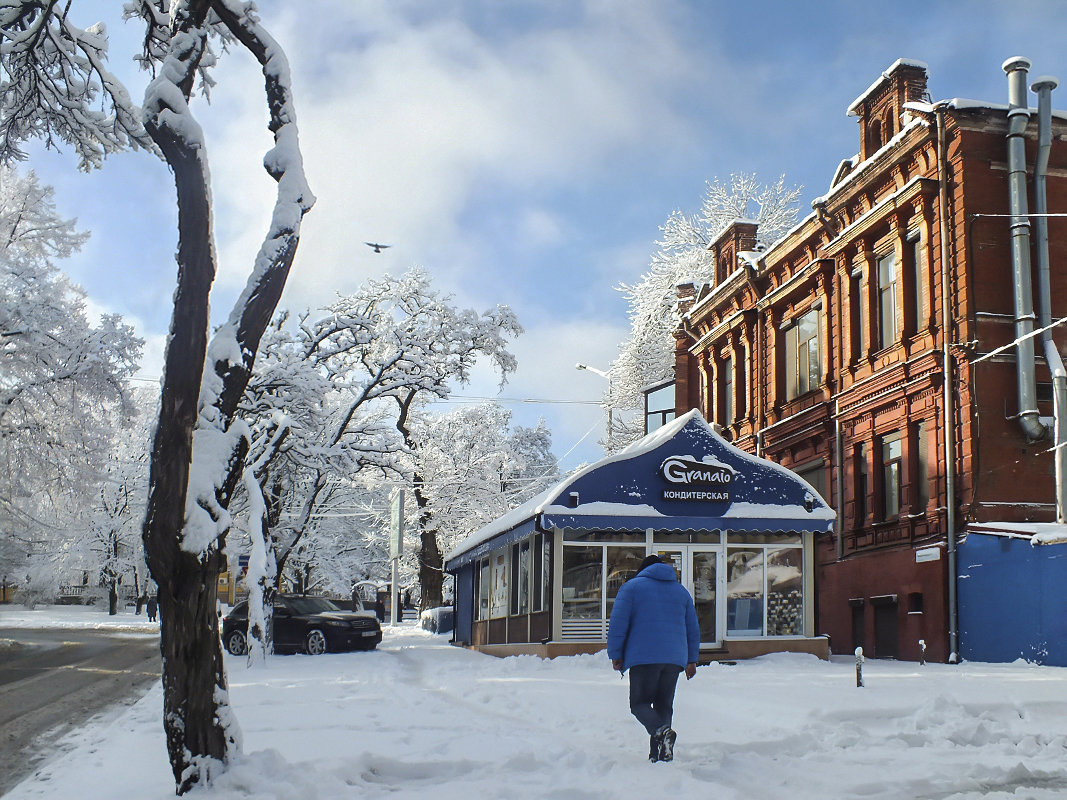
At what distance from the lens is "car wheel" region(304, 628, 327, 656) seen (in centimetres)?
2712

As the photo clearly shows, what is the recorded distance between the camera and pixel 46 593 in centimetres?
7281

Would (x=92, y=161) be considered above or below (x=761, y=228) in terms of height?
below

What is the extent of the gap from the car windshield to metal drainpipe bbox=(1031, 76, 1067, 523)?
17.4m

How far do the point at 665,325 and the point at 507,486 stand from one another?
21057mm

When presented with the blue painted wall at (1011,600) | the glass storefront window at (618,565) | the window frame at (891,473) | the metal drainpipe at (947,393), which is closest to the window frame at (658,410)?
the window frame at (891,473)

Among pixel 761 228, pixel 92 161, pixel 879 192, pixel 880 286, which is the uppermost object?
pixel 761 228

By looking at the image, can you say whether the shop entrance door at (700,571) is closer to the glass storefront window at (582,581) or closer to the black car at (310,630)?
the glass storefront window at (582,581)

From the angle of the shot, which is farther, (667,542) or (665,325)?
(665,325)

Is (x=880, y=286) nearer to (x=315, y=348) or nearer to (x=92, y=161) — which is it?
(x=315, y=348)

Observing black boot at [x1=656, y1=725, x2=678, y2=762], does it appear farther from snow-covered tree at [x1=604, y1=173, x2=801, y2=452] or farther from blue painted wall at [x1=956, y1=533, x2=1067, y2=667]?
snow-covered tree at [x1=604, y1=173, x2=801, y2=452]

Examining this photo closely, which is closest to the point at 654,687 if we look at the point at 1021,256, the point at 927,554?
the point at 927,554

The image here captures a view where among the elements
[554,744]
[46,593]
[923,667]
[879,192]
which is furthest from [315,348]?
[46,593]

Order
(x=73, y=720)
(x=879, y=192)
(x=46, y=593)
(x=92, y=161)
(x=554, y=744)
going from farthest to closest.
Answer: (x=46, y=593), (x=879, y=192), (x=73, y=720), (x=92, y=161), (x=554, y=744)

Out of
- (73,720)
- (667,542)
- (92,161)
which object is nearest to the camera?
(92,161)
